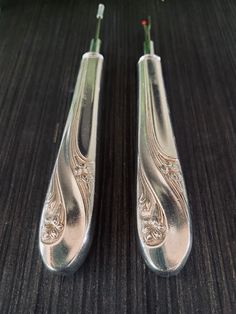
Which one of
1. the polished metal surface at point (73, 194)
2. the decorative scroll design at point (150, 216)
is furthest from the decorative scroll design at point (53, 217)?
the decorative scroll design at point (150, 216)

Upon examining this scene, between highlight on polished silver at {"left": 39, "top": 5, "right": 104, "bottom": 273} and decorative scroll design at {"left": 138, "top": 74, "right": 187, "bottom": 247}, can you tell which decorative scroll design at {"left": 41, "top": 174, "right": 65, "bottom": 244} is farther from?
decorative scroll design at {"left": 138, "top": 74, "right": 187, "bottom": 247}

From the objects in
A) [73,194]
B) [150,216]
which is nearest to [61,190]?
[73,194]

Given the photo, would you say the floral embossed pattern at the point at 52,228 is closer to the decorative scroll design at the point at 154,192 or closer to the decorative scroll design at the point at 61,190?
the decorative scroll design at the point at 61,190

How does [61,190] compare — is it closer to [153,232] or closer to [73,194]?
[73,194]

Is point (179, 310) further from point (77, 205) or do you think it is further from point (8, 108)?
point (8, 108)

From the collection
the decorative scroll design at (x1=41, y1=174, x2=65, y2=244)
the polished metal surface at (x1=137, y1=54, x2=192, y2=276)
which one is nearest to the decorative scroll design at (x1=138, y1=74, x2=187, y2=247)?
the polished metal surface at (x1=137, y1=54, x2=192, y2=276)

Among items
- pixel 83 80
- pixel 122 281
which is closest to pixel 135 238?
pixel 122 281
